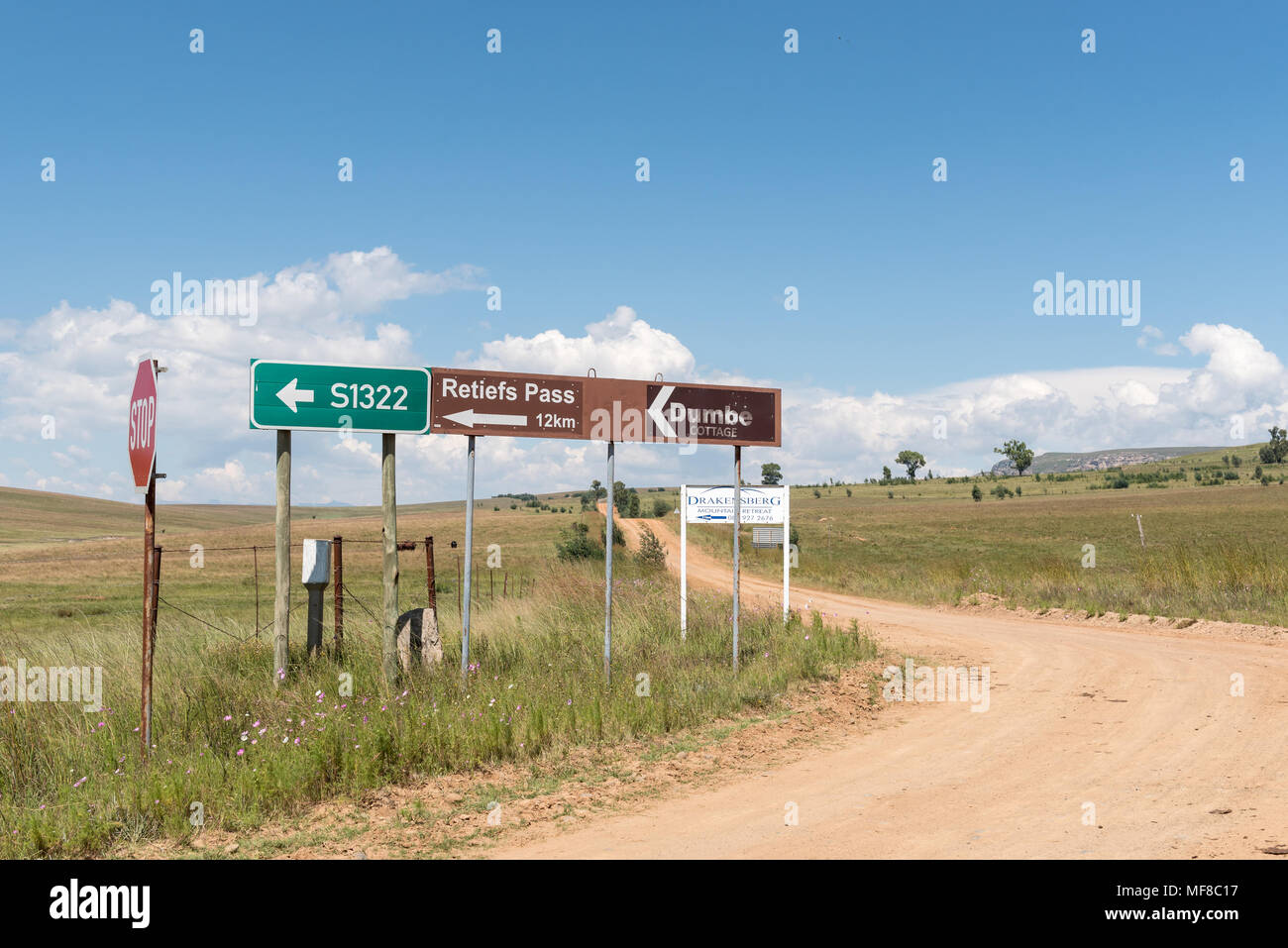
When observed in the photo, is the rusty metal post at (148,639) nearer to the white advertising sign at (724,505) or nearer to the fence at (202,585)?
the fence at (202,585)

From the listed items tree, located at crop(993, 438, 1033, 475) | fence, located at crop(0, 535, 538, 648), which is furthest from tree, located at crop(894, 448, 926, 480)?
fence, located at crop(0, 535, 538, 648)

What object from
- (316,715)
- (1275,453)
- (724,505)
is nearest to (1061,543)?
(724,505)

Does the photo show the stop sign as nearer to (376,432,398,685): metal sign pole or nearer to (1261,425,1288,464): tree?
(376,432,398,685): metal sign pole

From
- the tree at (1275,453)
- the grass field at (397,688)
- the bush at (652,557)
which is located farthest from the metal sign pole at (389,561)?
the tree at (1275,453)

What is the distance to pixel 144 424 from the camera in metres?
6.72

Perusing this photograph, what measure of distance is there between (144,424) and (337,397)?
3.64m

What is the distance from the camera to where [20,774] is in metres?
7.77

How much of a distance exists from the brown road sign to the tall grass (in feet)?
9.48

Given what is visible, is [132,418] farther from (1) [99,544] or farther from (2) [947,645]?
(1) [99,544]

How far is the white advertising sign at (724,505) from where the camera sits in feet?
57.1

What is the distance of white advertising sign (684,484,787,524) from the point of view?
17.4m

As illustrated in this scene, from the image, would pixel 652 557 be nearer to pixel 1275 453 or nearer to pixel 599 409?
pixel 599 409

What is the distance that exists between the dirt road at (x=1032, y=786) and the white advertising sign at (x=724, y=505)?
5736 mm
